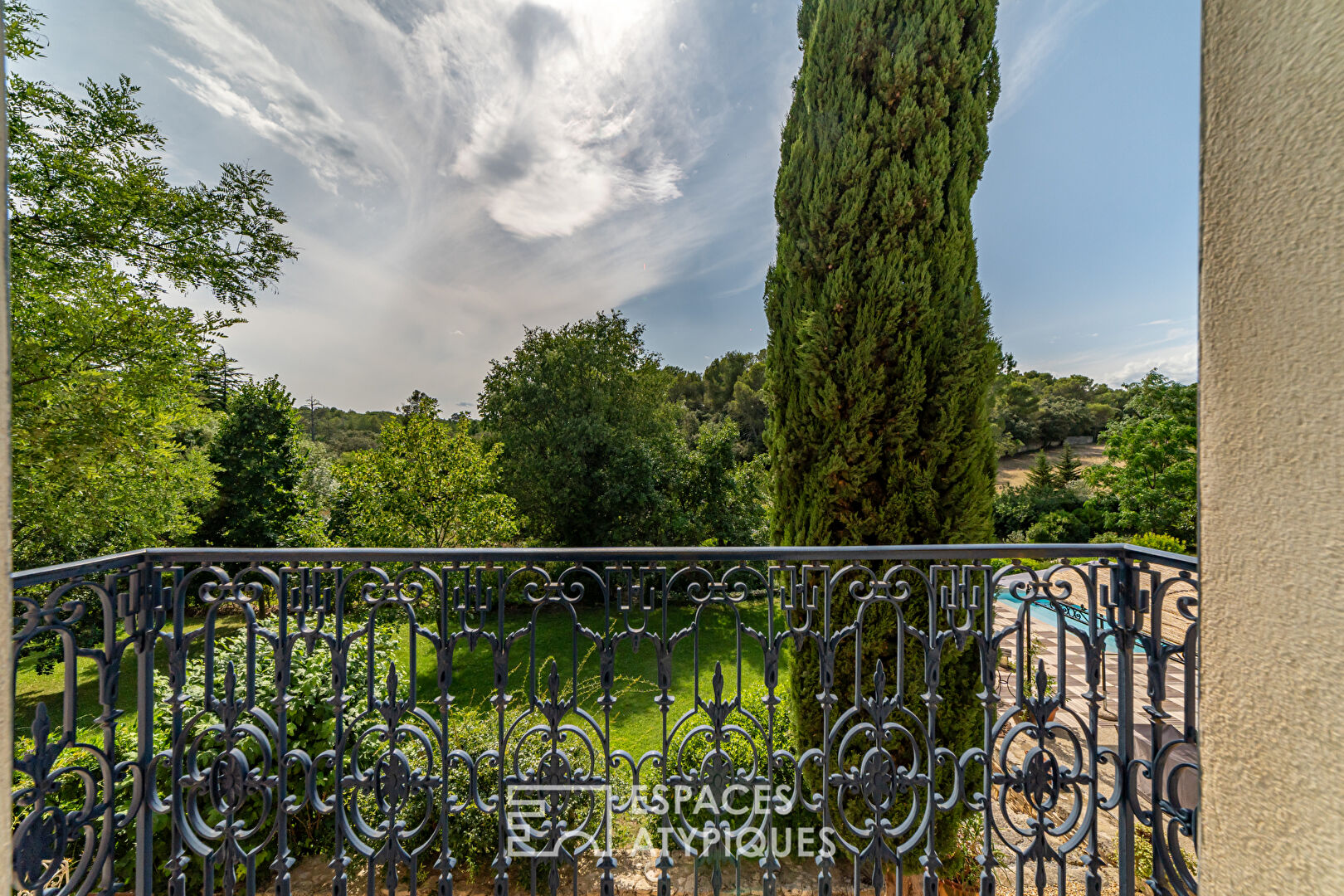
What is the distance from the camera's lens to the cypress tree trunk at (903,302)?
2852mm

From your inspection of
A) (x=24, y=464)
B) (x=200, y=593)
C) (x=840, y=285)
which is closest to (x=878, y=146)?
(x=840, y=285)

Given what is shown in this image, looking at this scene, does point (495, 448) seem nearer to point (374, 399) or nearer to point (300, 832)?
point (374, 399)

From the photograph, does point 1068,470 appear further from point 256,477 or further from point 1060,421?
point 256,477

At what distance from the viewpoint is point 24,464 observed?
5.34 m

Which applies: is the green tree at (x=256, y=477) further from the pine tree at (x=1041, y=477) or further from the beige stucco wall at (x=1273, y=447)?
the pine tree at (x=1041, y=477)

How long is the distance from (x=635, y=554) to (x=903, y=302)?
235cm

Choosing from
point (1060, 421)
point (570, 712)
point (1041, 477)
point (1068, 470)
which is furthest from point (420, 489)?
point (1060, 421)

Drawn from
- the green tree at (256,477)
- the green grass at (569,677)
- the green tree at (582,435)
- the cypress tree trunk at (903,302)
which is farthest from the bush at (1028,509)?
the green tree at (256,477)

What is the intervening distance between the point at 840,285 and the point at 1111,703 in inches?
250

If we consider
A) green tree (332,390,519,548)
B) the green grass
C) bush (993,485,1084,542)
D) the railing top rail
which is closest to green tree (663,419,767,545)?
the green grass

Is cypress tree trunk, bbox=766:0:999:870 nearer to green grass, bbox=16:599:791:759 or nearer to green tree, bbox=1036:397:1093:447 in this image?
green grass, bbox=16:599:791:759

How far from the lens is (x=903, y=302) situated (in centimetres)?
288

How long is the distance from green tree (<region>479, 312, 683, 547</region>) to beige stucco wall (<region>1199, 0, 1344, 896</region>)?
30.9ft

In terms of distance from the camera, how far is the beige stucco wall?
646 millimetres
